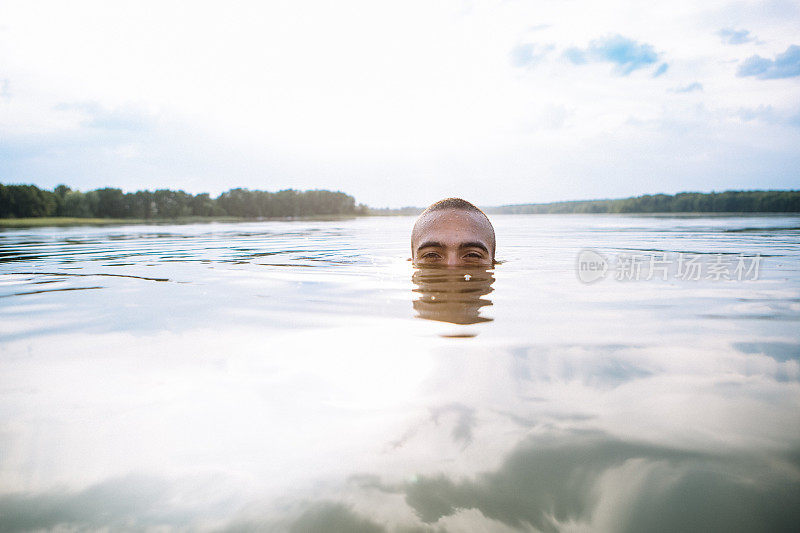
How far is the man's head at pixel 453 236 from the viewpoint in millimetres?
6691

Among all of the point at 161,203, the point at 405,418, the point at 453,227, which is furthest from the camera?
the point at 161,203

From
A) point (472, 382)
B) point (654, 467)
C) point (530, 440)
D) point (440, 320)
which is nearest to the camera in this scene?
point (654, 467)

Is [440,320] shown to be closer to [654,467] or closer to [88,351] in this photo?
[654,467]

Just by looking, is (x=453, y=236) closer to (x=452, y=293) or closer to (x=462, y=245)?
(x=462, y=245)

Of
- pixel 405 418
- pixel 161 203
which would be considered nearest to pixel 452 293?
pixel 405 418

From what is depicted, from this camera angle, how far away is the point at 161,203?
94.1 metres

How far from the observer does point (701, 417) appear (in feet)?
6.38

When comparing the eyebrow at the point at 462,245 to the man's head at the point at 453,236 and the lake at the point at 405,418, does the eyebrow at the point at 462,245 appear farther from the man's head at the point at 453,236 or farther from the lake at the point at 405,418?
the lake at the point at 405,418

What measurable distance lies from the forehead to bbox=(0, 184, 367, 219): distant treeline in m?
86.5

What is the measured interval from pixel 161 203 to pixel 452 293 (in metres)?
102

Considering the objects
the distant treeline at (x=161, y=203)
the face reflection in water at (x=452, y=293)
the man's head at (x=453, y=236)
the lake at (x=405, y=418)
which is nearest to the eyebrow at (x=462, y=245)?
the man's head at (x=453, y=236)

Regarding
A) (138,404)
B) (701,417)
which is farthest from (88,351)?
(701,417)

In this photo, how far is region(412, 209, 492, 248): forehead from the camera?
6.63 meters

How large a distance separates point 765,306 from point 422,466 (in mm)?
4082
